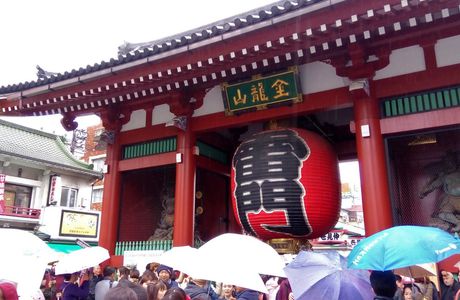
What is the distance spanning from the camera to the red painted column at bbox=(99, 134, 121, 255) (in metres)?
9.61

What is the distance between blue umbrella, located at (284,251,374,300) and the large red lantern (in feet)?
12.4

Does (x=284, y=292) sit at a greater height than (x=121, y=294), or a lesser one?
lesser

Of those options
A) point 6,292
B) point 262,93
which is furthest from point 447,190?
point 6,292

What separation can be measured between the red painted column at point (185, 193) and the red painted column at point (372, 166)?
11.8ft

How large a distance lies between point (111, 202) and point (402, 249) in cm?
773

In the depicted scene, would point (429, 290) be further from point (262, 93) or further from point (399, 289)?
point (262, 93)

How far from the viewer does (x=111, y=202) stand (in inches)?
384

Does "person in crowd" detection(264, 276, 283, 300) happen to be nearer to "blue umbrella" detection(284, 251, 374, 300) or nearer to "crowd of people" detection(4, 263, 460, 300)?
"crowd of people" detection(4, 263, 460, 300)

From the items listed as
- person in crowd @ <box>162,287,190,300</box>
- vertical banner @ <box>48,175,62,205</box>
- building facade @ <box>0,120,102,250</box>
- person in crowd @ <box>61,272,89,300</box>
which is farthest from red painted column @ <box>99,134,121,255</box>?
vertical banner @ <box>48,175,62,205</box>

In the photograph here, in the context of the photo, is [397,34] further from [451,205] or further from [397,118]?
[451,205]

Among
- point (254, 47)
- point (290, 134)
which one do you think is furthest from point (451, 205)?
point (254, 47)

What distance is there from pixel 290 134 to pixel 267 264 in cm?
432

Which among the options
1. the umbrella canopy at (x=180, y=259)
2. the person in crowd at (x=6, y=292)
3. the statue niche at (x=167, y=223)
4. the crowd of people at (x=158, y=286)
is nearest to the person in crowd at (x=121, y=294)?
the crowd of people at (x=158, y=286)

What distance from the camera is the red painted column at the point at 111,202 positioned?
31.5 feet
